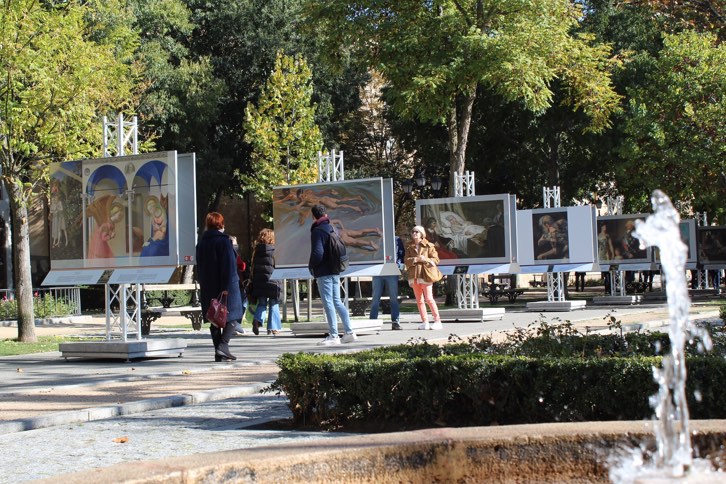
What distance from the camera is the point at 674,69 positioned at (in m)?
A: 35.5

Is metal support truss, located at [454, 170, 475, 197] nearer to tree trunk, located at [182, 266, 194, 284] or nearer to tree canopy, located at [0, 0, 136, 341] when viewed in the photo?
tree canopy, located at [0, 0, 136, 341]

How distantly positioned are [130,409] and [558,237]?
20.8 meters

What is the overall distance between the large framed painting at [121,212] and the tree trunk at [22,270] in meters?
2.88

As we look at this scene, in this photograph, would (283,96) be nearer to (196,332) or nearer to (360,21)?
(360,21)

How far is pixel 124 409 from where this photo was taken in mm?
9844

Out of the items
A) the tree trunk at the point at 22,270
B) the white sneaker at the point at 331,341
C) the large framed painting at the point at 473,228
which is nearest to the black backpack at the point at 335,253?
the white sneaker at the point at 331,341

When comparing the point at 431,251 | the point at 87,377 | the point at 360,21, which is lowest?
the point at 87,377

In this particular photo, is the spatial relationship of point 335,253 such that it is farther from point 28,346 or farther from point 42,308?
point 42,308

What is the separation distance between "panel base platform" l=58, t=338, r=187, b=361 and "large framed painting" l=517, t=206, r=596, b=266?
1573 cm

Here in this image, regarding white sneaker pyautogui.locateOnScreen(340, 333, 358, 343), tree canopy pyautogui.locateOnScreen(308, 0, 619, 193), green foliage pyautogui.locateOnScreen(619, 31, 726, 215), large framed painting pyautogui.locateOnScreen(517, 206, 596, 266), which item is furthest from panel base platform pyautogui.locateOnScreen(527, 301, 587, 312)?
white sneaker pyautogui.locateOnScreen(340, 333, 358, 343)

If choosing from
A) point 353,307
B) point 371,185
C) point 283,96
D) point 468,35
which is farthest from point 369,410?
point 283,96

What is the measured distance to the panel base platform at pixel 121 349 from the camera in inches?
591

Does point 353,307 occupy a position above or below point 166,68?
below

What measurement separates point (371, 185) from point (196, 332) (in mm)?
4905
